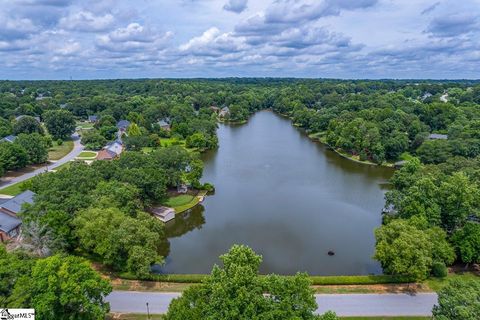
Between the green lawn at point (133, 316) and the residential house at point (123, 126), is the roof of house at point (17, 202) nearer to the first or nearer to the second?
the green lawn at point (133, 316)

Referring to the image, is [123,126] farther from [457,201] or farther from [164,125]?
[457,201]

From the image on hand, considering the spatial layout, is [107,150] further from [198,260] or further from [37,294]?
[37,294]

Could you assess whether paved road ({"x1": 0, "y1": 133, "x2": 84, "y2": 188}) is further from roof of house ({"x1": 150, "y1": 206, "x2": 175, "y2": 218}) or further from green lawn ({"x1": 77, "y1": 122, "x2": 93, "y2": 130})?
roof of house ({"x1": 150, "y1": 206, "x2": 175, "y2": 218})

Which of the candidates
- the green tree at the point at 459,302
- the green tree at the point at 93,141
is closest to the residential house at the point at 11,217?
the green tree at the point at 93,141

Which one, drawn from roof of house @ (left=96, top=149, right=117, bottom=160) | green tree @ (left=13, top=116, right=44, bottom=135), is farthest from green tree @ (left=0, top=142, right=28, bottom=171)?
green tree @ (left=13, top=116, right=44, bottom=135)

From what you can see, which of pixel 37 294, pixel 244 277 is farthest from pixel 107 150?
pixel 244 277

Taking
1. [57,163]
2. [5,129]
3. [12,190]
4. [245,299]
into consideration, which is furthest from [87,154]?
[245,299]
